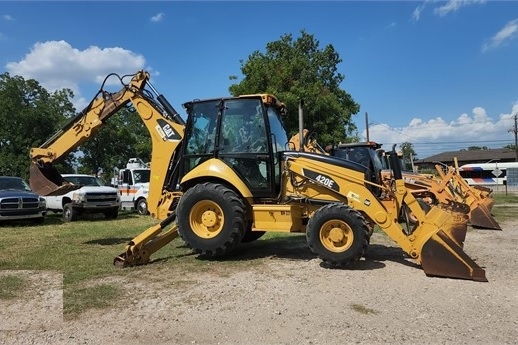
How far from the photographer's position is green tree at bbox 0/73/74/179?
4381cm

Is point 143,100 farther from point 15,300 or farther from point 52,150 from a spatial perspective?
point 15,300

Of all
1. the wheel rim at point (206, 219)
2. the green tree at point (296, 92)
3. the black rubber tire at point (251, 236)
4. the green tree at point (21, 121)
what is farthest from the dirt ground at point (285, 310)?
the green tree at point (21, 121)

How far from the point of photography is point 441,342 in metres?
4.47

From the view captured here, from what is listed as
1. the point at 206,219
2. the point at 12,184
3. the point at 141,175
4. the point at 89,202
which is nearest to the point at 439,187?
the point at 206,219

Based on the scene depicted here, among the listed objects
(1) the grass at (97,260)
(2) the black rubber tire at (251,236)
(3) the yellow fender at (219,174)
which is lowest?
(1) the grass at (97,260)

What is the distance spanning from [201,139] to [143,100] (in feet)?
6.50

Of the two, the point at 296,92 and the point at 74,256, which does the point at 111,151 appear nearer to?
the point at 296,92

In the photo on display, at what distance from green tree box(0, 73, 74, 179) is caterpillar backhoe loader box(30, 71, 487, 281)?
37552mm

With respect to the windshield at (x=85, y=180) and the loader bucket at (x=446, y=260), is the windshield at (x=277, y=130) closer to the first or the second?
the loader bucket at (x=446, y=260)

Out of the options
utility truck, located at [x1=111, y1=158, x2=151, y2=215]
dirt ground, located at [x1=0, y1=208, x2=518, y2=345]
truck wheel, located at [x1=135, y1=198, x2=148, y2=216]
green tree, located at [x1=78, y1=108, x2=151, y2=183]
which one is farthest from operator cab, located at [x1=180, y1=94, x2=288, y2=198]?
green tree, located at [x1=78, y1=108, x2=151, y2=183]

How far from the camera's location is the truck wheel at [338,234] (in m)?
7.30

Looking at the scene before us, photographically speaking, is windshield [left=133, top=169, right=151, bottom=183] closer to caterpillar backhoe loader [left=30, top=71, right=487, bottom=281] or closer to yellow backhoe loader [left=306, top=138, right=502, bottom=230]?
yellow backhoe loader [left=306, top=138, right=502, bottom=230]

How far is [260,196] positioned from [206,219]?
104 cm

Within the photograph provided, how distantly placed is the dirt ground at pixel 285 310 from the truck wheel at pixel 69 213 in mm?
11091
